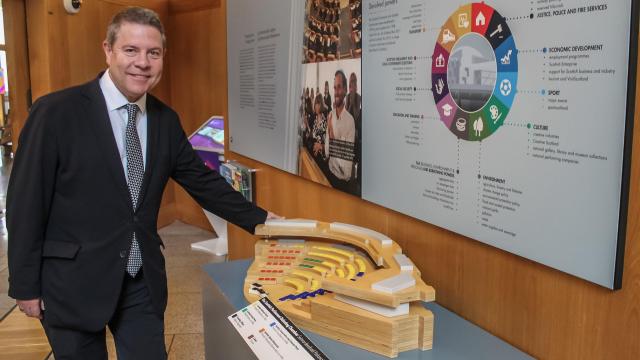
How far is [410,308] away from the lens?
1635 mm

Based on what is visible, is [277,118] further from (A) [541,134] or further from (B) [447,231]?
(A) [541,134]

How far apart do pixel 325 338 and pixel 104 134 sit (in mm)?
1022

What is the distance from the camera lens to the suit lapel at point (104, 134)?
6.36 feet

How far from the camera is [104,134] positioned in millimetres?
1947

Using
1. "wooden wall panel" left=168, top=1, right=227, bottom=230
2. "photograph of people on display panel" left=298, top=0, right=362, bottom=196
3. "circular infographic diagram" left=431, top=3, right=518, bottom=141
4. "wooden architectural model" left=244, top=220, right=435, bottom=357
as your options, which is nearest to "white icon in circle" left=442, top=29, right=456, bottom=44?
"circular infographic diagram" left=431, top=3, right=518, bottom=141

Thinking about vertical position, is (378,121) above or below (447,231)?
above

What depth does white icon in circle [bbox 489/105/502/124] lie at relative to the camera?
1.60m

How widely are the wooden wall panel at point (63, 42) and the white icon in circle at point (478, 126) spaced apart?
486 cm

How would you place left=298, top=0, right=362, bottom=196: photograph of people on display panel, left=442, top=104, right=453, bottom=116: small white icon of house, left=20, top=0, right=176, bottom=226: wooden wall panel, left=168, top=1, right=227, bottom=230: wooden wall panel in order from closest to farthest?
1. left=442, top=104, right=453, bottom=116: small white icon of house
2. left=298, top=0, right=362, bottom=196: photograph of people on display panel
3. left=20, top=0, right=176, bottom=226: wooden wall panel
4. left=168, top=1, right=227, bottom=230: wooden wall panel

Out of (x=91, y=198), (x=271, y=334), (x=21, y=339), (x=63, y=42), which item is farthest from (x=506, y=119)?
(x=63, y=42)

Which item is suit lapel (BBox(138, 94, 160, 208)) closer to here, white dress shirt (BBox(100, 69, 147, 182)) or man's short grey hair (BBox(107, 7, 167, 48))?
white dress shirt (BBox(100, 69, 147, 182))

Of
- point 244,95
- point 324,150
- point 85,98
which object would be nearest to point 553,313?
point 324,150

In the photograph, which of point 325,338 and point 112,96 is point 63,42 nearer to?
point 112,96

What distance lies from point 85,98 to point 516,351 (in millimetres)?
1623
